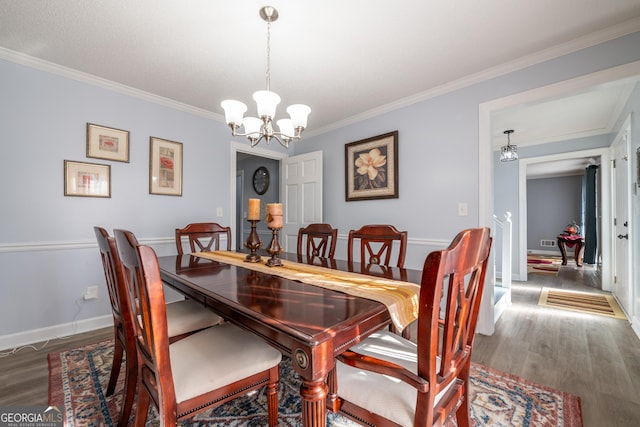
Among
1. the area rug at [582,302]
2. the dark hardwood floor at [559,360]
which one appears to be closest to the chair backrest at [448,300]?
the dark hardwood floor at [559,360]

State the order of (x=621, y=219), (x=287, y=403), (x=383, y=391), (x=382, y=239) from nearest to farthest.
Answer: (x=383, y=391) < (x=287, y=403) < (x=382, y=239) < (x=621, y=219)

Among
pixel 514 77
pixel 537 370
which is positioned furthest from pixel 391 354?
pixel 514 77

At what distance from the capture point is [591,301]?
11.3 feet

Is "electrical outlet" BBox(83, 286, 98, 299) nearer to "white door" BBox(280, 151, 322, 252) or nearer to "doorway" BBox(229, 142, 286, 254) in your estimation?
"doorway" BBox(229, 142, 286, 254)

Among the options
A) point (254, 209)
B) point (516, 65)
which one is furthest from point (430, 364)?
point (516, 65)

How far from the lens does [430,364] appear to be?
77cm

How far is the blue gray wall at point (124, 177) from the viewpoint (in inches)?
87.2

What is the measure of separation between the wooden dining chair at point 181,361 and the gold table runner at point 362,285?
37 cm

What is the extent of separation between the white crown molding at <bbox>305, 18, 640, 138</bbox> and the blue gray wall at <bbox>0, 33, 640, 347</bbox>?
0.04 metres

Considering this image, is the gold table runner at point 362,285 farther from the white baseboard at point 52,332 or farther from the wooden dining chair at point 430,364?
the white baseboard at point 52,332

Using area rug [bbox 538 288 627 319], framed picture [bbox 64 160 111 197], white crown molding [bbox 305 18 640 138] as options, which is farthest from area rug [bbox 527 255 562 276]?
framed picture [bbox 64 160 111 197]

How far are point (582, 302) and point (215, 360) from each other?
4343 millimetres

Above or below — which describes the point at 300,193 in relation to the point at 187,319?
above

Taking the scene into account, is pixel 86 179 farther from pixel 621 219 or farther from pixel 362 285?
pixel 621 219
